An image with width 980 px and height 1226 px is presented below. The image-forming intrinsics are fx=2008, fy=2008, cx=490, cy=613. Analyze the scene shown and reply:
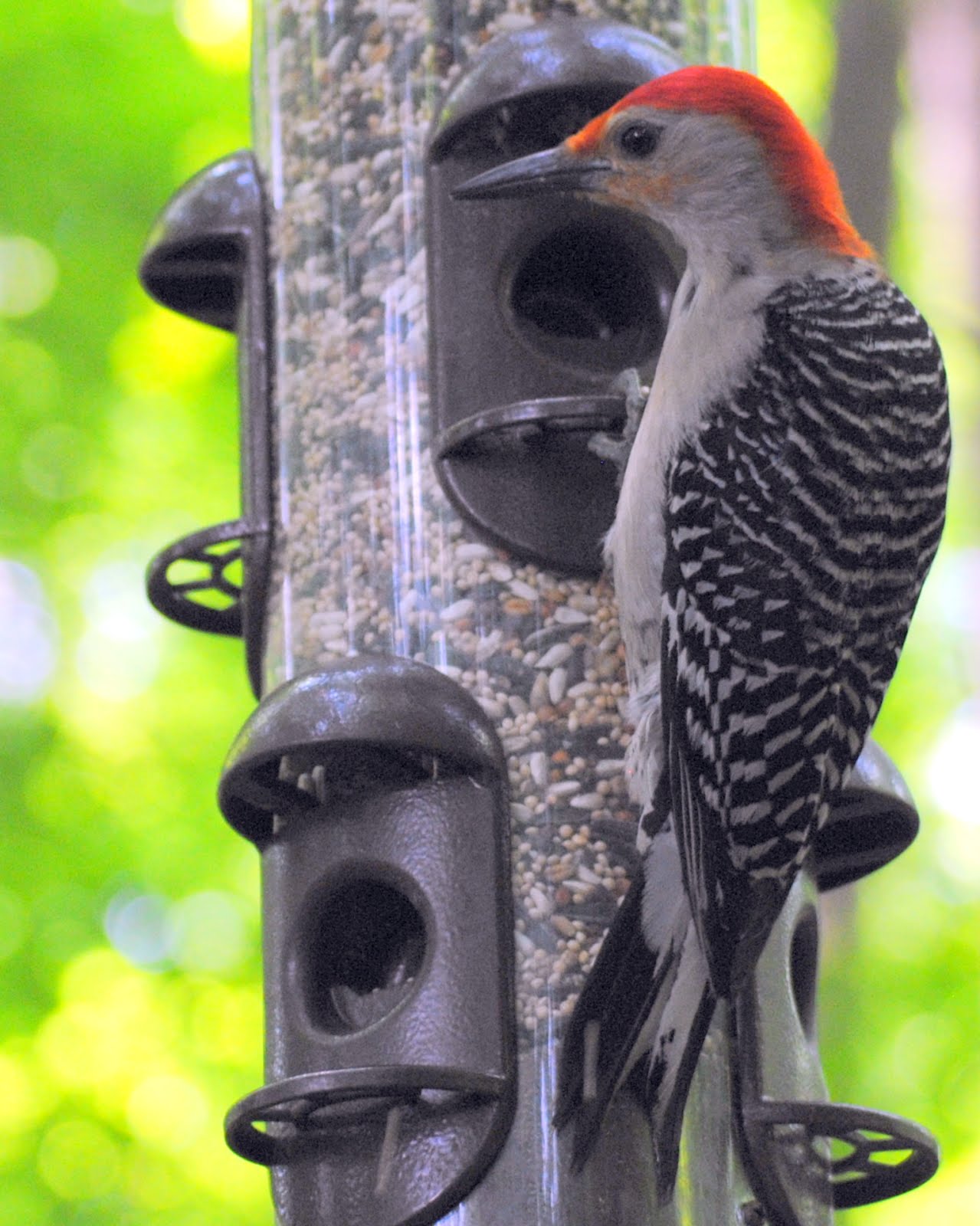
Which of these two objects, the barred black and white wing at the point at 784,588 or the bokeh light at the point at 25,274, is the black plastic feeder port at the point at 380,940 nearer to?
the barred black and white wing at the point at 784,588

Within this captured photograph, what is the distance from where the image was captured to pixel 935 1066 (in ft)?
30.8

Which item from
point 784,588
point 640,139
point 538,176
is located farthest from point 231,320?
point 784,588

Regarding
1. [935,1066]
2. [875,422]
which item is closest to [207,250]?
[875,422]

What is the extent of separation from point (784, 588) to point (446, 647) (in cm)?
68

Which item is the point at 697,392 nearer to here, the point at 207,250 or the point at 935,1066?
the point at 207,250

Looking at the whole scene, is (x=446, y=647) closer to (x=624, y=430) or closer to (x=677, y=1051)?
(x=624, y=430)

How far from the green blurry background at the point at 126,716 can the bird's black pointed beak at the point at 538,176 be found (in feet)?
15.9

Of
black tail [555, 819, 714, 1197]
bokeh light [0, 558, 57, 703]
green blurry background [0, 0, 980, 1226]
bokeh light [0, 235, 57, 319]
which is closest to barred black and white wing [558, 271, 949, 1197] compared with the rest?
black tail [555, 819, 714, 1197]

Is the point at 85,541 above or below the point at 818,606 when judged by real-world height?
above

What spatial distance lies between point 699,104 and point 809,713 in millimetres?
1297

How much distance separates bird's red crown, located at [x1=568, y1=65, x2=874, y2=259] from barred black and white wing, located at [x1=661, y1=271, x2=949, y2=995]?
228 millimetres

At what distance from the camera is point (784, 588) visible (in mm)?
3768

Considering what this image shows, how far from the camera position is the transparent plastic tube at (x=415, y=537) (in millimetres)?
3736

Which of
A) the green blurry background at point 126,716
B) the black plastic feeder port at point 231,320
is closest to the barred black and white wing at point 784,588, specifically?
the black plastic feeder port at point 231,320
